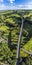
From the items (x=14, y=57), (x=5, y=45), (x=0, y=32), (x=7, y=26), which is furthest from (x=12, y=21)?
(x=14, y=57)

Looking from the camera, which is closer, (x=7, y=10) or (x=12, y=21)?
(x=12, y=21)

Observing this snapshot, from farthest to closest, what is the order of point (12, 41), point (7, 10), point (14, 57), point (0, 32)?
1. point (7, 10)
2. point (0, 32)
3. point (12, 41)
4. point (14, 57)

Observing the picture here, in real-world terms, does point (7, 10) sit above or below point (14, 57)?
above

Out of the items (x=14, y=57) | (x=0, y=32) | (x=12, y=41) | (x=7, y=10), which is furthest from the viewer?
(x=7, y=10)

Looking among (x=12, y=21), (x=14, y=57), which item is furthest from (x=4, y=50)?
(x=12, y=21)

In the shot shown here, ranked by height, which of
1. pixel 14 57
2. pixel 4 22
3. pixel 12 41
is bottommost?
pixel 14 57

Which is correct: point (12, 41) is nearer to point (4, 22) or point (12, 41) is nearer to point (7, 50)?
point (7, 50)
